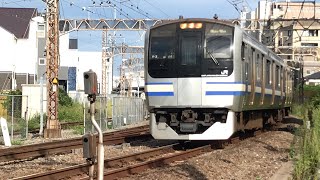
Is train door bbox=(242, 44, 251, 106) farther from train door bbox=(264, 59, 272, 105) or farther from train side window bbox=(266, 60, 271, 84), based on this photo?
train side window bbox=(266, 60, 271, 84)

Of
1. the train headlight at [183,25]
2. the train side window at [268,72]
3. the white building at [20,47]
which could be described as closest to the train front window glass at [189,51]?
the train headlight at [183,25]

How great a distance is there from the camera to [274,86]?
22.0 m

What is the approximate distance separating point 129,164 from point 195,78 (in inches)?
119

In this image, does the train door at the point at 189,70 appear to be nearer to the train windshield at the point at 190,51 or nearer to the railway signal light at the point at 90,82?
the train windshield at the point at 190,51

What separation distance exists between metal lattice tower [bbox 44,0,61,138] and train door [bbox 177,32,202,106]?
31.1ft

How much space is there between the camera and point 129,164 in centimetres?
1308

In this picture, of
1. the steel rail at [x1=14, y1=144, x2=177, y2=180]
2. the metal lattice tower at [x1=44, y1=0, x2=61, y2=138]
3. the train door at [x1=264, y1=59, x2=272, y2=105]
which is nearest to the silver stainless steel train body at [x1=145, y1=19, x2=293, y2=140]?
the steel rail at [x1=14, y1=144, x2=177, y2=180]

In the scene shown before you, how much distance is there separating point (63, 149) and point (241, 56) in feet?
18.7

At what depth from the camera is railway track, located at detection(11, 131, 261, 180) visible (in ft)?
34.9

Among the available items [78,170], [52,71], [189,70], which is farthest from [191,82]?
[52,71]

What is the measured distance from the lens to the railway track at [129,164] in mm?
10633

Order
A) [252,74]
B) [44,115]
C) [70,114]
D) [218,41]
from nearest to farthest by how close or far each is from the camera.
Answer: [218,41] → [252,74] → [44,115] → [70,114]

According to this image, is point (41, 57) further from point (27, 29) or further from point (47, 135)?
point (47, 135)

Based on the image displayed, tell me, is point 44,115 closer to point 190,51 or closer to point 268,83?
point 268,83
